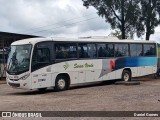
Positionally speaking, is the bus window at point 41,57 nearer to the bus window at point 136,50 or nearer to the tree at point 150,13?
the bus window at point 136,50

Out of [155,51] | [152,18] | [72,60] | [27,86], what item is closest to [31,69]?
[27,86]

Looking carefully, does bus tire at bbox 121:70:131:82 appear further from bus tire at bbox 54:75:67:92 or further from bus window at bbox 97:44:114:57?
bus tire at bbox 54:75:67:92

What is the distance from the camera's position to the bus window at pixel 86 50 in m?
22.9

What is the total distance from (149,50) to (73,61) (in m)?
7.95

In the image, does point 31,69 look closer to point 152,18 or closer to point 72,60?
point 72,60

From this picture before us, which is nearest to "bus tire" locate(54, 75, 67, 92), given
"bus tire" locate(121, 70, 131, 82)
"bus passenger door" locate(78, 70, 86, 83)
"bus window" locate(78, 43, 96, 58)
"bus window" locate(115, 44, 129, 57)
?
"bus passenger door" locate(78, 70, 86, 83)

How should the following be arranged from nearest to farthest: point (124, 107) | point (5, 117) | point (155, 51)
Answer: point (5, 117) < point (124, 107) < point (155, 51)

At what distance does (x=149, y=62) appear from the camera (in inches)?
1101

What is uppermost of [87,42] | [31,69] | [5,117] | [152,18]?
[152,18]

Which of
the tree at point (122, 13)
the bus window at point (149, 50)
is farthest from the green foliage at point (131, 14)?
the bus window at point (149, 50)

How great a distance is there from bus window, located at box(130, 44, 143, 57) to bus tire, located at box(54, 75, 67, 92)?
647 centimetres

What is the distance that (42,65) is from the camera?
66.5 feet

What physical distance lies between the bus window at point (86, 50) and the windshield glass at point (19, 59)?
12.0 feet

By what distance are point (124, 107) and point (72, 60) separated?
891 cm
